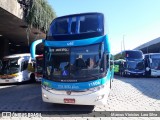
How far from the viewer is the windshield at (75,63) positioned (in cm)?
817

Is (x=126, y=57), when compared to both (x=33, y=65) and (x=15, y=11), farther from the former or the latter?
(x=15, y=11)

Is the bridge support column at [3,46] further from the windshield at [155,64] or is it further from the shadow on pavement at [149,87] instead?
the windshield at [155,64]

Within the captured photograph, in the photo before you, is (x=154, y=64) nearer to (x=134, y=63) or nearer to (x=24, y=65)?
(x=134, y=63)

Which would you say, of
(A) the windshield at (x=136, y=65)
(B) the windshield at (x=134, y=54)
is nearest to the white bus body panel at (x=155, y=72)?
(A) the windshield at (x=136, y=65)

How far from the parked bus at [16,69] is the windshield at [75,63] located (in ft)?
33.3

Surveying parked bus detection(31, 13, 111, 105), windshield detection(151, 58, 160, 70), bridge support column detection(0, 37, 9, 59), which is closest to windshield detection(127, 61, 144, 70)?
windshield detection(151, 58, 160, 70)

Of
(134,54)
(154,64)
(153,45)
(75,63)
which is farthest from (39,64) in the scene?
(153,45)

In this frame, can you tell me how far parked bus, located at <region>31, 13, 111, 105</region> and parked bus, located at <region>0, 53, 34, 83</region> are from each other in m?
10.1

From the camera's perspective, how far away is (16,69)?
60.0 ft

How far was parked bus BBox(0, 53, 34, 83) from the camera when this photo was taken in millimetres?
17839

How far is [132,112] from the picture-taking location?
26.4ft

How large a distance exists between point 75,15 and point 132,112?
4311 mm

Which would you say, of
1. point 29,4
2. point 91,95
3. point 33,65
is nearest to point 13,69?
point 33,65

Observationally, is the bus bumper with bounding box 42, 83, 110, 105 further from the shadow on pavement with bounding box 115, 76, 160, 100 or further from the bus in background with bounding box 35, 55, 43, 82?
the bus in background with bounding box 35, 55, 43, 82
